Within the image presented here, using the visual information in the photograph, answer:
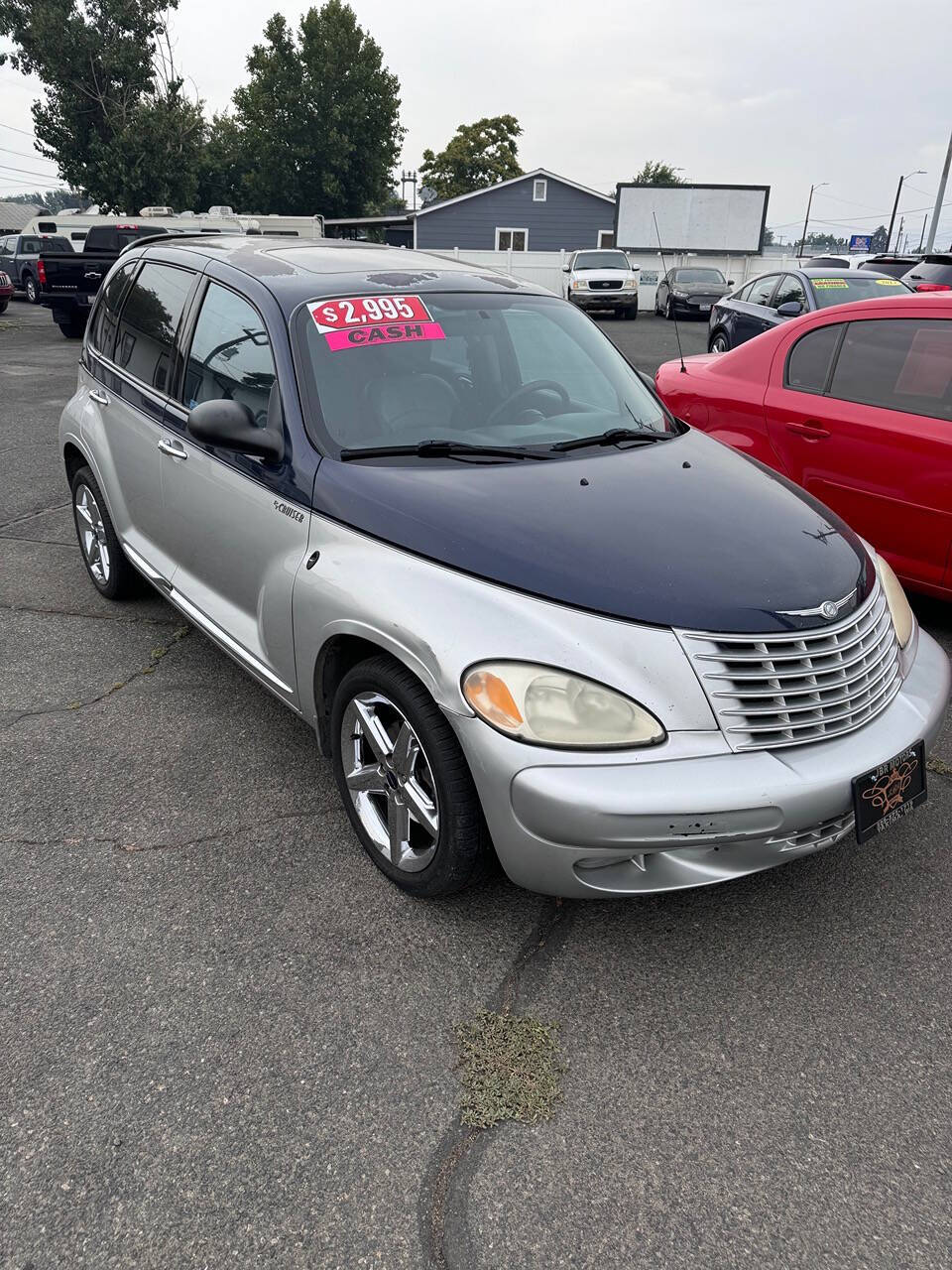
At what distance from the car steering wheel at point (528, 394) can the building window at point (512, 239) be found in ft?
123

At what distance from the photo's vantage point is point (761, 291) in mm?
12578

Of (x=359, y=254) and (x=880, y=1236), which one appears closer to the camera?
(x=880, y=1236)

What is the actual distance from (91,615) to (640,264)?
3080cm

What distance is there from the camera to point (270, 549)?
9.80ft

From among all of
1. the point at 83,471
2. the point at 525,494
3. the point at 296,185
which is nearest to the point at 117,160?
the point at 296,185

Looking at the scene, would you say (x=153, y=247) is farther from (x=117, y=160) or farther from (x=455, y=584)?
(x=117, y=160)

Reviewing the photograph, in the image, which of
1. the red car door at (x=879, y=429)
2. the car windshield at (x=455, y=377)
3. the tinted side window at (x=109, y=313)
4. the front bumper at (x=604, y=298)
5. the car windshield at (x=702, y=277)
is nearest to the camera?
the car windshield at (x=455, y=377)

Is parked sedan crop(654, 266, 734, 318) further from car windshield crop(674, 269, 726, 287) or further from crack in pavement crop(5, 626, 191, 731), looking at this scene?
crack in pavement crop(5, 626, 191, 731)

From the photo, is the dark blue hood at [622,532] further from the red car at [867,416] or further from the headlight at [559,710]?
the red car at [867,416]

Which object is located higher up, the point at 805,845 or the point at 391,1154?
the point at 805,845

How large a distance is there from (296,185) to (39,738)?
48.5 metres

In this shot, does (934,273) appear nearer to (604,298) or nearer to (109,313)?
(109,313)

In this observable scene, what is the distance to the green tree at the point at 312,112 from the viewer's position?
44.8 m

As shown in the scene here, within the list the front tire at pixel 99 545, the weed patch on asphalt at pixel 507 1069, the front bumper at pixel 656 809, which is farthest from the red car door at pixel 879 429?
the front tire at pixel 99 545
